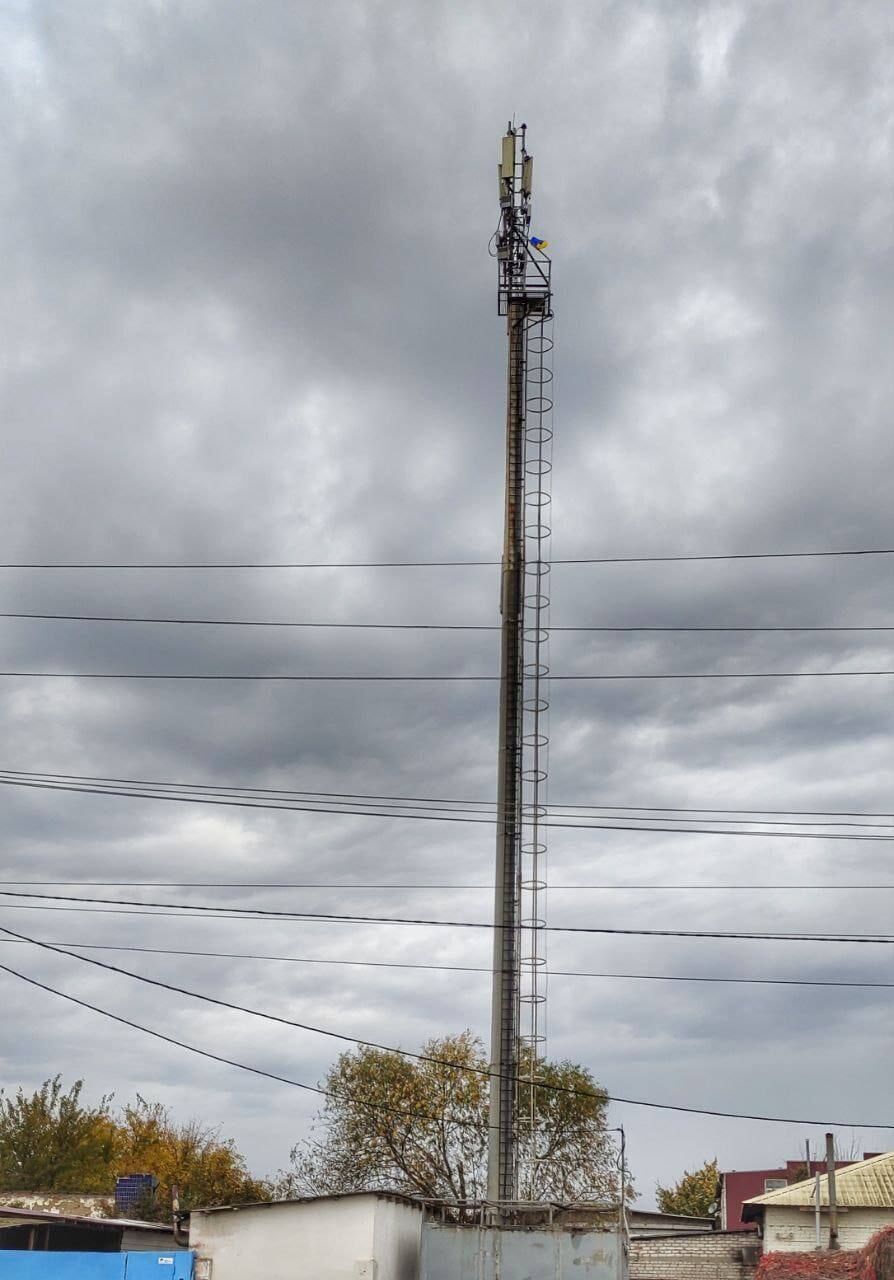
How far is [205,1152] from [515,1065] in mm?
54890

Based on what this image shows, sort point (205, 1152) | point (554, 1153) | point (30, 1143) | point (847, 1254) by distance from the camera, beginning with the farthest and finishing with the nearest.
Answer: point (205, 1152), point (30, 1143), point (554, 1153), point (847, 1254)

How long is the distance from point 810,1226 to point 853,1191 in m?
2.96

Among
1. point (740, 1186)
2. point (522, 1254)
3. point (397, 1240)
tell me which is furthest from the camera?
point (740, 1186)

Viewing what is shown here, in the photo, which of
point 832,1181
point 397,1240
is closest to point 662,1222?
point 832,1181

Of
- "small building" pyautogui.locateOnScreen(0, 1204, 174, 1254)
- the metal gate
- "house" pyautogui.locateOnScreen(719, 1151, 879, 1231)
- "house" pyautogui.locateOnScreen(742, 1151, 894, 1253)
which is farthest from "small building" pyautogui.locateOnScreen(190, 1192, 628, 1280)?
"house" pyautogui.locateOnScreen(719, 1151, 879, 1231)

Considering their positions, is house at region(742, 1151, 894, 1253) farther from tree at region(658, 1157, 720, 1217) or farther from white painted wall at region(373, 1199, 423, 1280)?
tree at region(658, 1157, 720, 1217)

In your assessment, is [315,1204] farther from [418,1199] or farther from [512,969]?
[512,969]

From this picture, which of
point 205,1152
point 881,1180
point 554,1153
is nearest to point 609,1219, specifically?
point 881,1180

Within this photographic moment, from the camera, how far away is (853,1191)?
4934 cm

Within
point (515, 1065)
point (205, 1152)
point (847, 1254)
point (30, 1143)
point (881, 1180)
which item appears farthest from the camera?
point (205, 1152)

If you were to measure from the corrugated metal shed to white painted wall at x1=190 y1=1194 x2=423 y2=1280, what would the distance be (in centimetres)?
1880

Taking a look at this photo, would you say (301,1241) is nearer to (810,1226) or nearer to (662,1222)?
(810,1226)

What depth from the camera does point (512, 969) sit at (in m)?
35.5

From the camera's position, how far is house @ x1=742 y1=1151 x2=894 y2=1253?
46750mm
